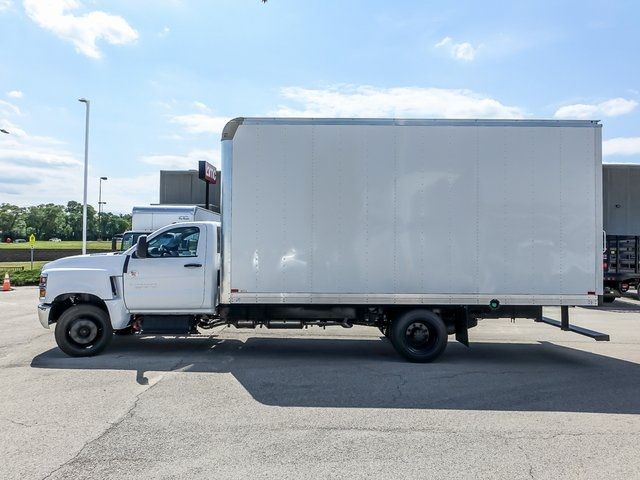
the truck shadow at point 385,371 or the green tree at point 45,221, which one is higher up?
the green tree at point 45,221

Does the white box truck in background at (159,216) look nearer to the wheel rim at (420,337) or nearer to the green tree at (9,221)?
the wheel rim at (420,337)

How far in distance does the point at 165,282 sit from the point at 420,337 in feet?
13.9

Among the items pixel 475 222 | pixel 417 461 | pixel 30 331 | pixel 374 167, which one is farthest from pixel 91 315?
pixel 475 222

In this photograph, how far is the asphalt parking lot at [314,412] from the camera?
3.81m

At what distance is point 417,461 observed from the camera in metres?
3.89

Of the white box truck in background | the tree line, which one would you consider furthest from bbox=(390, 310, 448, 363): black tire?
the tree line

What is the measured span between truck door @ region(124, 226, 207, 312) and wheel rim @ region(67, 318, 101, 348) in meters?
0.69

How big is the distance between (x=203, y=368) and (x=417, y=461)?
12.8ft

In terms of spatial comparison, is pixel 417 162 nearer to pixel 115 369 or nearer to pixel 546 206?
pixel 546 206

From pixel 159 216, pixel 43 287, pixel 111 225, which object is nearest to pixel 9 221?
pixel 111 225

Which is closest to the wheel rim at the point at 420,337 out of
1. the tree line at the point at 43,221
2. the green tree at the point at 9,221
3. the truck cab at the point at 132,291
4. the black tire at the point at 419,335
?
the black tire at the point at 419,335

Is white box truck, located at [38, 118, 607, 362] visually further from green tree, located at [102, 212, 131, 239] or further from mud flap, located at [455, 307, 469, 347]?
green tree, located at [102, 212, 131, 239]

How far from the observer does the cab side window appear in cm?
752

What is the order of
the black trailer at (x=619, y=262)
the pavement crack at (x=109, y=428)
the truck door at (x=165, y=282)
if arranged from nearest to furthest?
1. the pavement crack at (x=109, y=428)
2. the truck door at (x=165, y=282)
3. the black trailer at (x=619, y=262)
